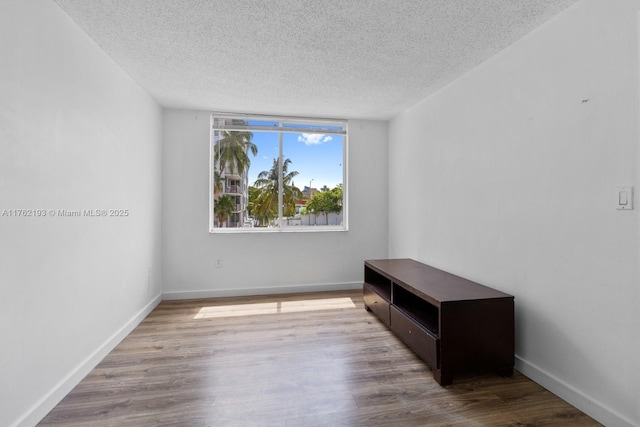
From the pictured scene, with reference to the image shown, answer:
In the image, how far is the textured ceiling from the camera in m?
1.88

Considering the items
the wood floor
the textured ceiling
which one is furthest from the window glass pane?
the wood floor

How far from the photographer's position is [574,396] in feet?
5.94

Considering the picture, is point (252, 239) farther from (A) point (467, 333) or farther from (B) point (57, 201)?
(A) point (467, 333)

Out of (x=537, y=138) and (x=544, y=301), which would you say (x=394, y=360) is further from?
(x=537, y=138)

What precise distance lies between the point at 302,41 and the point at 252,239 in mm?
2566

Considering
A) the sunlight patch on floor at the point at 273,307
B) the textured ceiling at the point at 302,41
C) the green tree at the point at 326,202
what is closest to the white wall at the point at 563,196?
the textured ceiling at the point at 302,41

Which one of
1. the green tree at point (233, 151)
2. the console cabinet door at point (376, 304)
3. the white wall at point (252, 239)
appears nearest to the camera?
the console cabinet door at point (376, 304)

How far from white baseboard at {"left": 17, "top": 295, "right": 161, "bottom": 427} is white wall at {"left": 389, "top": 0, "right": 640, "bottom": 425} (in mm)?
3042

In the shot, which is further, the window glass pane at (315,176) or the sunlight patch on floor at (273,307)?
the window glass pane at (315,176)

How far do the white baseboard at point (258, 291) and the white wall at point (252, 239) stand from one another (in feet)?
0.04

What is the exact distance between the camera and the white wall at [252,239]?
3.88 meters

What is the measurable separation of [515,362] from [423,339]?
0.71 m

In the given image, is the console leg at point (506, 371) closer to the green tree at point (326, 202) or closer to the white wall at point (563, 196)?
the white wall at point (563, 196)

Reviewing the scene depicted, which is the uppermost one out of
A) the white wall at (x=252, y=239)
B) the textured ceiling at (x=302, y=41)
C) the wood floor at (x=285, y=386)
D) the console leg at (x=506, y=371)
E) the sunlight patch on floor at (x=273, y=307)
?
the textured ceiling at (x=302, y=41)
